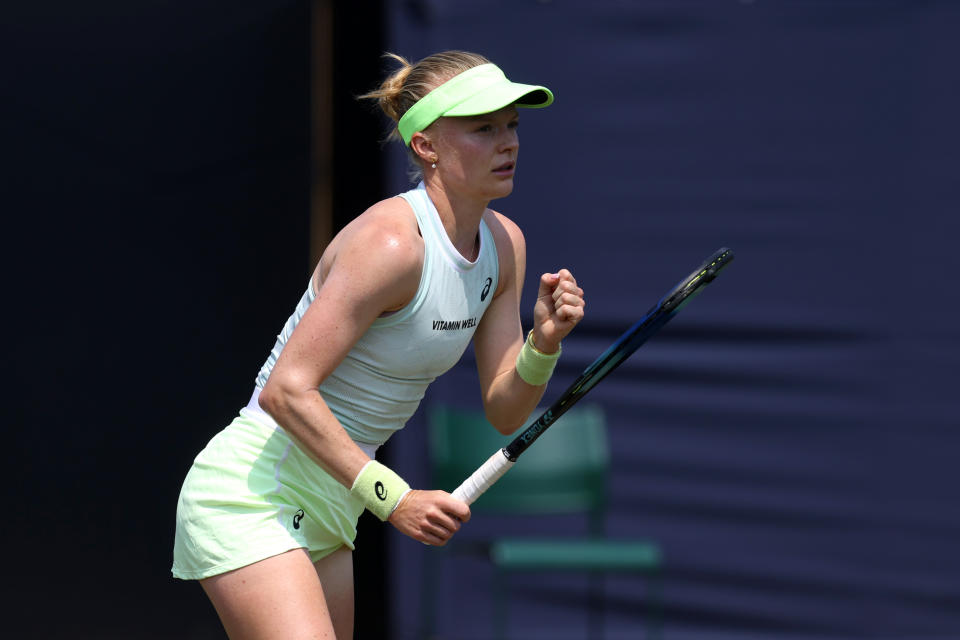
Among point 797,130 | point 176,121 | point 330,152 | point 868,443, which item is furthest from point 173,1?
Answer: point 868,443

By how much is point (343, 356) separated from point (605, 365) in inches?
22.3

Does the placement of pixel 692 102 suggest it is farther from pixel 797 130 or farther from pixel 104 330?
pixel 104 330

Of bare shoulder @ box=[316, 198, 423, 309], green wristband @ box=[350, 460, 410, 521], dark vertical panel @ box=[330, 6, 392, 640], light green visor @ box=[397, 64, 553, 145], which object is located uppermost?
dark vertical panel @ box=[330, 6, 392, 640]

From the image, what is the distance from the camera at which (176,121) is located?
376 cm

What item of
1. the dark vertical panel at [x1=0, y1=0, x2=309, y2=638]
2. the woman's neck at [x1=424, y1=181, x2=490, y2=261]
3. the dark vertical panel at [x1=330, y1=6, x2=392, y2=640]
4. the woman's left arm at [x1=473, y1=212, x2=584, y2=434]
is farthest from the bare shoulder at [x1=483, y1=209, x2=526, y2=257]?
the dark vertical panel at [x1=330, y1=6, x2=392, y2=640]

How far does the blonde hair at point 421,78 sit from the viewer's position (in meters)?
2.34

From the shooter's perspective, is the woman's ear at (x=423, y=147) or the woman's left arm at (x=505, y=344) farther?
the woman's left arm at (x=505, y=344)

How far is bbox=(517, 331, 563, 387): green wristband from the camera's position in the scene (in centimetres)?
237

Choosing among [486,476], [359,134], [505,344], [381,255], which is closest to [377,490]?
[486,476]

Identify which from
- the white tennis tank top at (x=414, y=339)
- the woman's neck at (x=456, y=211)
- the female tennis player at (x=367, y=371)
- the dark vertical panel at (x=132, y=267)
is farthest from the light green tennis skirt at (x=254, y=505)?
the dark vertical panel at (x=132, y=267)

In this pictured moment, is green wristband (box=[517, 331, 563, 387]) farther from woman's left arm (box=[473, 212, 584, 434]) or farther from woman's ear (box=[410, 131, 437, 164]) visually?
woman's ear (box=[410, 131, 437, 164])

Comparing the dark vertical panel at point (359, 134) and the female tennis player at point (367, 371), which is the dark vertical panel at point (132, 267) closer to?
the dark vertical panel at point (359, 134)

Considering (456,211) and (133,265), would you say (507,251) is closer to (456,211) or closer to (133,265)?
(456,211)

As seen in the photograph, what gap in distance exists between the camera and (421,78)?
2.36m
